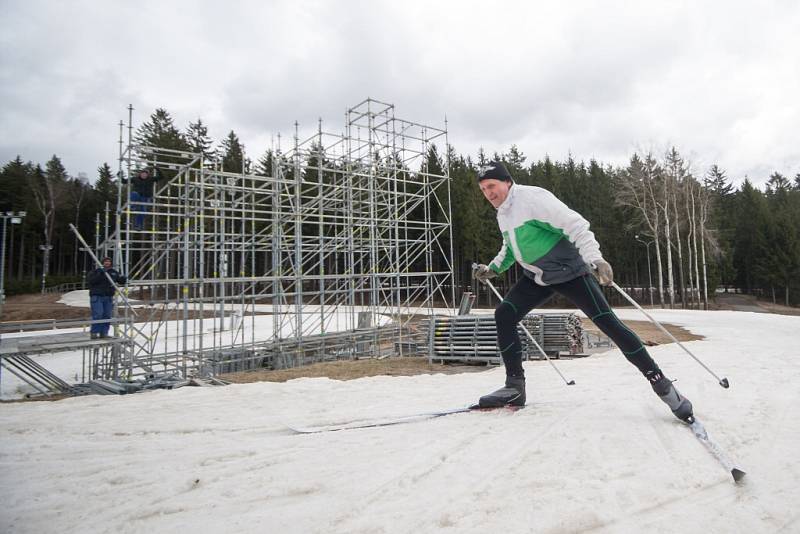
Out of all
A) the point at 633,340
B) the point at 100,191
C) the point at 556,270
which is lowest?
the point at 633,340

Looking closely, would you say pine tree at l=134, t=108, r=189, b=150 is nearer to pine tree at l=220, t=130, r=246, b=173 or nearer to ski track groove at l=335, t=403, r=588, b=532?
pine tree at l=220, t=130, r=246, b=173

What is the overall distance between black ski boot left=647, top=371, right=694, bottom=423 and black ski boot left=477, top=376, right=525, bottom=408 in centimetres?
83

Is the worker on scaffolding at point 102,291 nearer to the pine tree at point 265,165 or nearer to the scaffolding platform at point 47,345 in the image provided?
the scaffolding platform at point 47,345

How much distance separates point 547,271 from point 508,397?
92cm

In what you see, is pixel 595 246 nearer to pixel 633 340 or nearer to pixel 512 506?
pixel 633 340

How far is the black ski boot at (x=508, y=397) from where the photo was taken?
3150 millimetres

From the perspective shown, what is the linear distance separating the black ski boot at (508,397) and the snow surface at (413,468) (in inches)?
4.1

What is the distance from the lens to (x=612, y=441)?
7.70 ft

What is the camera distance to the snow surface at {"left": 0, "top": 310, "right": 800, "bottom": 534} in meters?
1.66

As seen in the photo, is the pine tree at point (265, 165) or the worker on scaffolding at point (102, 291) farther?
the pine tree at point (265, 165)

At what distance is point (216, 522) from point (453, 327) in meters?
7.06

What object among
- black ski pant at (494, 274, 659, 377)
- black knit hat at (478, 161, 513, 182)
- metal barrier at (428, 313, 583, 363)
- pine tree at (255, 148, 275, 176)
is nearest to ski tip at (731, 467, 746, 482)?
black ski pant at (494, 274, 659, 377)

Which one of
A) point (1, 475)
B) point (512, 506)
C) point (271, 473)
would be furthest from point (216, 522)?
point (1, 475)

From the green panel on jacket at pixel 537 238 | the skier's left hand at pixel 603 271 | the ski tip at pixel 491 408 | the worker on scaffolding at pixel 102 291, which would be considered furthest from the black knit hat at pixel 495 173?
the worker on scaffolding at pixel 102 291
